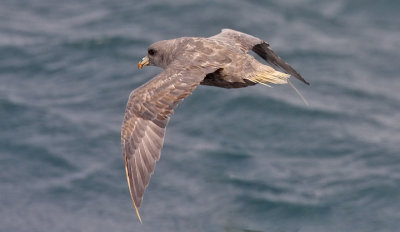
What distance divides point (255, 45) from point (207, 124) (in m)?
4.90

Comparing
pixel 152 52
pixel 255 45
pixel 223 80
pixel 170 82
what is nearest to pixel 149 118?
pixel 170 82

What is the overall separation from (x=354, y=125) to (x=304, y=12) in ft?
10.7

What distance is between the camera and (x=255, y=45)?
14.5 metres

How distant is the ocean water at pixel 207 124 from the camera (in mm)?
17797

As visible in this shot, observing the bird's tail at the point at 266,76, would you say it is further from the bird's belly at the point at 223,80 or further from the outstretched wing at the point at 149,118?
the outstretched wing at the point at 149,118

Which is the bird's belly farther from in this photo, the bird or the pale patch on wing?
the pale patch on wing

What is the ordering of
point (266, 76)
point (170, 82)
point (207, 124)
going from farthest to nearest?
point (207, 124) → point (266, 76) → point (170, 82)

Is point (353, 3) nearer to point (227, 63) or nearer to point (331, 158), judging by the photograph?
point (331, 158)

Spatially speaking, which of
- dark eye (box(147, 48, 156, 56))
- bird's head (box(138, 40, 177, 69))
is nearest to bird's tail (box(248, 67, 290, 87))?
bird's head (box(138, 40, 177, 69))

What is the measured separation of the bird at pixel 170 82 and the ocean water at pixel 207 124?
4.65m

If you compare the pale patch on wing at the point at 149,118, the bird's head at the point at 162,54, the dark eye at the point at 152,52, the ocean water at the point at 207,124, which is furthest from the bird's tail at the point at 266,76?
the ocean water at the point at 207,124

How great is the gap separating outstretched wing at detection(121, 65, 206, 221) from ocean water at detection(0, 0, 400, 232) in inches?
214

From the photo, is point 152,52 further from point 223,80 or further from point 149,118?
point 149,118

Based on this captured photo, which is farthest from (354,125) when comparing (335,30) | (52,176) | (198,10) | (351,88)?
(52,176)
